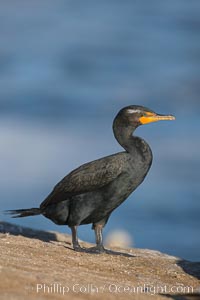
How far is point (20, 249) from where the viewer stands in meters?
14.4

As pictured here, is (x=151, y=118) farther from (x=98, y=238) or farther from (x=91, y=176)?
(x=98, y=238)

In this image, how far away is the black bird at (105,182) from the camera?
1529 cm

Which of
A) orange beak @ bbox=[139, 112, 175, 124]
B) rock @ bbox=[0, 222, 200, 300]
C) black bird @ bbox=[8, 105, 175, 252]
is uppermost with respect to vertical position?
orange beak @ bbox=[139, 112, 175, 124]

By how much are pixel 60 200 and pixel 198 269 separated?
99.8 inches

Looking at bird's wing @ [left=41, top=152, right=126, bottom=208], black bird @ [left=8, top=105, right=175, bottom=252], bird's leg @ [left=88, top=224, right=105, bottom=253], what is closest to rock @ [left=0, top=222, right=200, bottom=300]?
bird's leg @ [left=88, top=224, right=105, bottom=253]

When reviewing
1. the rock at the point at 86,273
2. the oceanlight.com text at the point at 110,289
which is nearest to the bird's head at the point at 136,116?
the rock at the point at 86,273

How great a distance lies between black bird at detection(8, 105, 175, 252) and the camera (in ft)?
50.2

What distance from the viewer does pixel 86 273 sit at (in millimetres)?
12742

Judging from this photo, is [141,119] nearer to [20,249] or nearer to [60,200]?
[60,200]

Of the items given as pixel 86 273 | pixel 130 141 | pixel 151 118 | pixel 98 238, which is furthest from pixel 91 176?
pixel 86 273

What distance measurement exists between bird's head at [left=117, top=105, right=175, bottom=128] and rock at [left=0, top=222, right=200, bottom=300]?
2214 millimetres

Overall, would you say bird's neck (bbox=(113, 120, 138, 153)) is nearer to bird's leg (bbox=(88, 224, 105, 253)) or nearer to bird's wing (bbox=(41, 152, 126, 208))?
bird's wing (bbox=(41, 152, 126, 208))

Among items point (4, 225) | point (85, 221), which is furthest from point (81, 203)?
point (4, 225)

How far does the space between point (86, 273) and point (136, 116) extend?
3840mm
